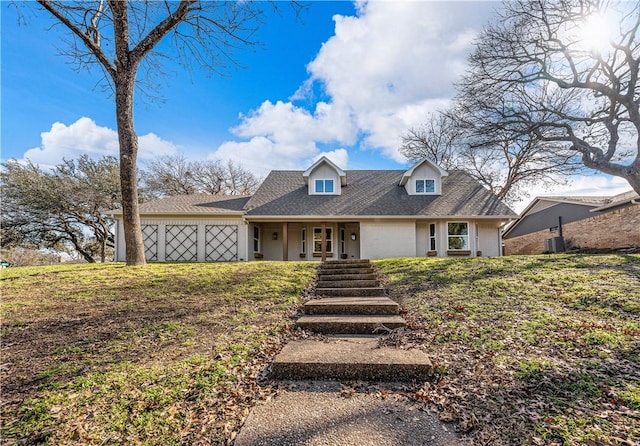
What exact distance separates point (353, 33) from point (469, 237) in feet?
34.3

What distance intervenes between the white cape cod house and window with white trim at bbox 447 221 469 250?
5cm

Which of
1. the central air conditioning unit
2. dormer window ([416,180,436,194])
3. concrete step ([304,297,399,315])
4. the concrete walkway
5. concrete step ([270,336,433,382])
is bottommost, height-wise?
the concrete walkway

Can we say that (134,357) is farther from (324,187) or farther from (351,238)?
(324,187)

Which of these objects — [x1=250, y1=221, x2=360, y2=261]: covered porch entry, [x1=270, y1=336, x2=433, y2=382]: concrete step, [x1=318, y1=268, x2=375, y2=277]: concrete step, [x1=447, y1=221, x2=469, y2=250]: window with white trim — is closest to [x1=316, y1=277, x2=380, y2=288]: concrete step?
[x1=318, y1=268, x2=375, y2=277]: concrete step

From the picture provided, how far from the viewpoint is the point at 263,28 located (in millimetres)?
9000

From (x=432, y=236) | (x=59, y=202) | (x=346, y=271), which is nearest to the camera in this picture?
(x=346, y=271)

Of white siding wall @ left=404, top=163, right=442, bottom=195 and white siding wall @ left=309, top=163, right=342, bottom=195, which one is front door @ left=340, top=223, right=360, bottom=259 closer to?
white siding wall @ left=309, top=163, right=342, bottom=195

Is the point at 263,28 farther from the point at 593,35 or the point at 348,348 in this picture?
the point at 593,35

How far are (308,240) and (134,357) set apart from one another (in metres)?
12.1

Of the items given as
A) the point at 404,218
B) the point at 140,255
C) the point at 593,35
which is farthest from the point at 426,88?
the point at 140,255

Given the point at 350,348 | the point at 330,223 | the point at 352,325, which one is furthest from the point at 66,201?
the point at 350,348

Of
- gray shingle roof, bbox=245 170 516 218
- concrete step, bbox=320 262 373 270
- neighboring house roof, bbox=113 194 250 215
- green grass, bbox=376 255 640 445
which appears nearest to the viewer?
green grass, bbox=376 255 640 445

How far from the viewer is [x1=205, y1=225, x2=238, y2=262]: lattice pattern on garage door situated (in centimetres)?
1425

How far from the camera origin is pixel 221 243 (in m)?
14.3
